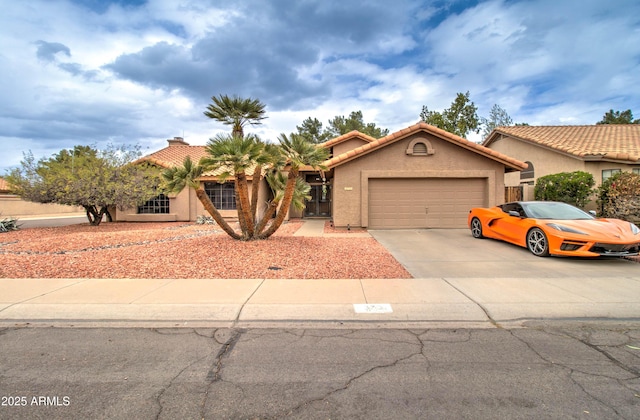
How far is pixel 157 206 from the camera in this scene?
18672mm

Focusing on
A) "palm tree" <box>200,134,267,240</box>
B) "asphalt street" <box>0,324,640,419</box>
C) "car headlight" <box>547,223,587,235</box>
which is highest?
"palm tree" <box>200,134,267,240</box>

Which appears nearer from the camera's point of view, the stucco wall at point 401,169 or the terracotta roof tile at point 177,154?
the stucco wall at point 401,169

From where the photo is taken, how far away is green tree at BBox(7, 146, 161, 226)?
47.6 ft

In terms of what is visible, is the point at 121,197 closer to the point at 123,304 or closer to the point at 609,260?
the point at 123,304

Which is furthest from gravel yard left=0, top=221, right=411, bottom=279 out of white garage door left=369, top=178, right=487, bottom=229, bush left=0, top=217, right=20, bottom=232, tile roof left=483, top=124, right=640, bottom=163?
tile roof left=483, top=124, right=640, bottom=163

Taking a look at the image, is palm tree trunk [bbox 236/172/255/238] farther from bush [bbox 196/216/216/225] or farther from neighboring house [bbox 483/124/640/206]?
neighboring house [bbox 483/124/640/206]

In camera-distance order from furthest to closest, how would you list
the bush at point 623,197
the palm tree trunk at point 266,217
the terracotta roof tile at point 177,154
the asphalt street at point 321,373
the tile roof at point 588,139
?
the terracotta roof tile at point 177,154 → the tile roof at point 588,139 → the bush at point 623,197 → the palm tree trunk at point 266,217 → the asphalt street at point 321,373

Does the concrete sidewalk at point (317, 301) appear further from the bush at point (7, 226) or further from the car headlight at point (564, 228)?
the bush at point (7, 226)

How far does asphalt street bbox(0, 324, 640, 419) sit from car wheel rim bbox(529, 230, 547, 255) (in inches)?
159

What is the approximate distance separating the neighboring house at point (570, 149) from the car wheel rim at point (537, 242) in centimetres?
870

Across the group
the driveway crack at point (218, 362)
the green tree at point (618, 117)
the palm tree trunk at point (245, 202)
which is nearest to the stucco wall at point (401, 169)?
the palm tree trunk at point (245, 202)

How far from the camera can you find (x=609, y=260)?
25.9ft

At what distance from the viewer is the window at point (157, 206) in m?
18.7

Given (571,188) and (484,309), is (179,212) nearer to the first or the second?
(484,309)
